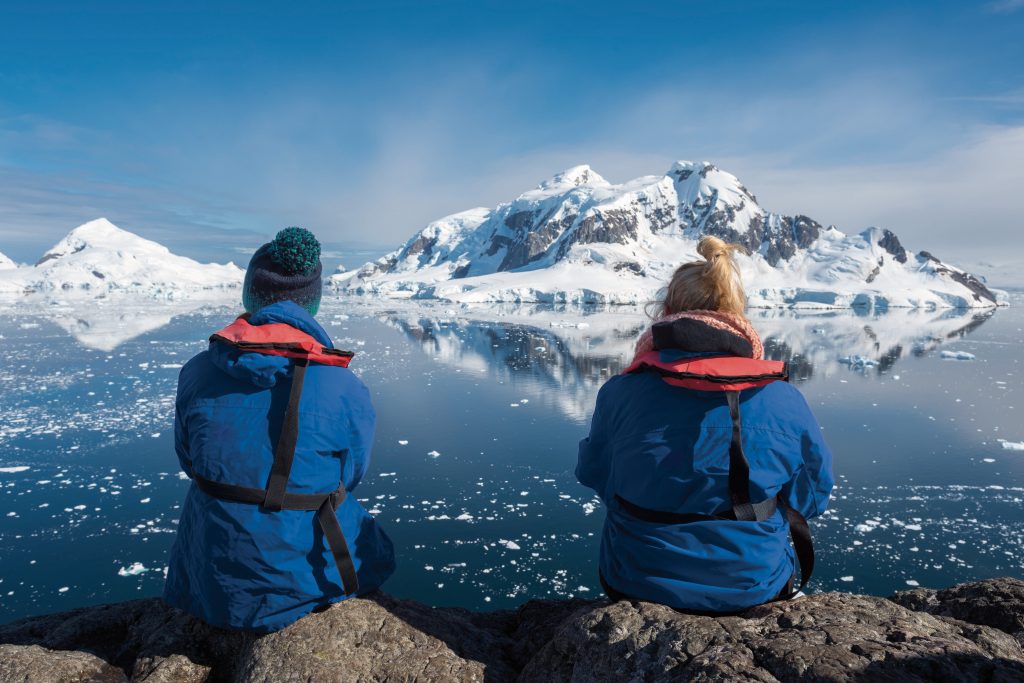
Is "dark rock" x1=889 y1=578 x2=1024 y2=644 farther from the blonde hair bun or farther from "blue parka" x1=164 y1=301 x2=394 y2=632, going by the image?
"blue parka" x1=164 y1=301 x2=394 y2=632

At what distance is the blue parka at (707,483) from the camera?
2.10m

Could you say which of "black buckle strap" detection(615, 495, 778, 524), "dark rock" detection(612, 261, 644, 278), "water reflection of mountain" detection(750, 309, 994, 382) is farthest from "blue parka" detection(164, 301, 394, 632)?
"dark rock" detection(612, 261, 644, 278)

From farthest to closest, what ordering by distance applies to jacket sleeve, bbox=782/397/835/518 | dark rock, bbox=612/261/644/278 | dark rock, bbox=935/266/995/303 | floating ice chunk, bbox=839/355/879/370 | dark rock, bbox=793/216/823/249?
dark rock, bbox=793/216/823/249 → dark rock, bbox=935/266/995/303 → dark rock, bbox=612/261/644/278 → floating ice chunk, bbox=839/355/879/370 → jacket sleeve, bbox=782/397/835/518

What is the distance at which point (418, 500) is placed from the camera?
30.8 feet

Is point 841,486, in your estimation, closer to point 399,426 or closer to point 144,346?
point 399,426

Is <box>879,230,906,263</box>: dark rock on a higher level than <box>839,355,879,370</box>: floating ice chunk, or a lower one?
higher

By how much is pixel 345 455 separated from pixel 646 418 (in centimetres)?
127

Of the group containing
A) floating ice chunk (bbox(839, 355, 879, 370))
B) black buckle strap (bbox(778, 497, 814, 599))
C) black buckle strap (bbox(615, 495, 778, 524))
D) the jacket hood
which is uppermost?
the jacket hood

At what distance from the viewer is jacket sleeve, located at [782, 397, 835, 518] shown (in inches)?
86.4

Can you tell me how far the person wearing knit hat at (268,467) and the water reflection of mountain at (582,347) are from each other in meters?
13.0

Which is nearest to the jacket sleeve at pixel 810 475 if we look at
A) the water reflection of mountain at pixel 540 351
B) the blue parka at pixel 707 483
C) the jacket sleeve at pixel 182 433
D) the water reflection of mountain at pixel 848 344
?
the blue parka at pixel 707 483

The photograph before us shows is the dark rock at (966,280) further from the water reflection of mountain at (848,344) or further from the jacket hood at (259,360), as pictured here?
the jacket hood at (259,360)

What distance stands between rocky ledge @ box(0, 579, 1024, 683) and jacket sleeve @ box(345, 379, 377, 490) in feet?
2.18

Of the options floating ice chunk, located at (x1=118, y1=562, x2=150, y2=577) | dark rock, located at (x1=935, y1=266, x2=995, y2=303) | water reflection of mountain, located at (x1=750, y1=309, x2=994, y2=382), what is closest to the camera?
floating ice chunk, located at (x1=118, y1=562, x2=150, y2=577)
